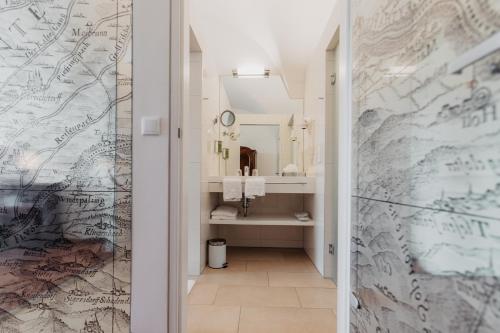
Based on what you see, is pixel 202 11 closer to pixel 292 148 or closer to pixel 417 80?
pixel 292 148

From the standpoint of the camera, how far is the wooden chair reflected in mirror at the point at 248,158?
3.53 metres

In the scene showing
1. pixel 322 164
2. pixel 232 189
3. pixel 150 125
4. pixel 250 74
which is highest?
pixel 250 74

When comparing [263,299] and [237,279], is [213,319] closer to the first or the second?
[263,299]

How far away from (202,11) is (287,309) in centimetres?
245

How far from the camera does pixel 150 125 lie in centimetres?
127

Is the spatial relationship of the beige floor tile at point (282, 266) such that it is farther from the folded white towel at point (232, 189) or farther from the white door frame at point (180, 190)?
the white door frame at point (180, 190)

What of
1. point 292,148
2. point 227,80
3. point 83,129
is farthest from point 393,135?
point 227,80

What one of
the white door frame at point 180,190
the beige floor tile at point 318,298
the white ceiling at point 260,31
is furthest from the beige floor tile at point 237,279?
the white ceiling at point 260,31

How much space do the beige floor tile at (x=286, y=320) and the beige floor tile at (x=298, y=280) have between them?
17.4 inches

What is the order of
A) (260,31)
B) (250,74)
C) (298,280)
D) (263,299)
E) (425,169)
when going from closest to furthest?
(425,169) → (263,299) → (298,280) → (260,31) → (250,74)

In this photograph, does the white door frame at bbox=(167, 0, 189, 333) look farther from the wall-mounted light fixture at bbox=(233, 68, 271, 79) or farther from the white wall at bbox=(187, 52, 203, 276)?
the wall-mounted light fixture at bbox=(233, 68, 271, 79)

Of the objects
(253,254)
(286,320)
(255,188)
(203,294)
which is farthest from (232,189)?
(286,320)

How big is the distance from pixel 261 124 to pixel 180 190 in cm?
235

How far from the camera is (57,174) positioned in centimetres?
131
